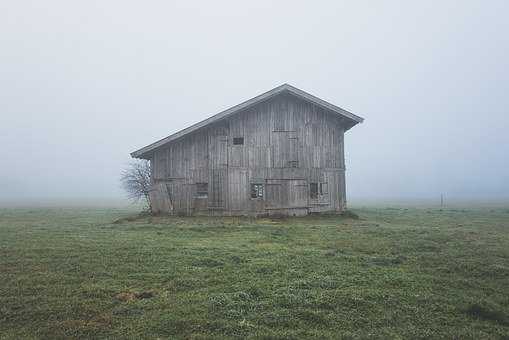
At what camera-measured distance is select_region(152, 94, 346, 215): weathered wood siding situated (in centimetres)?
2531

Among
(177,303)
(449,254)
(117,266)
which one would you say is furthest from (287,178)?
(177,303)

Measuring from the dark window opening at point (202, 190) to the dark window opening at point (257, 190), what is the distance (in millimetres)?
3158

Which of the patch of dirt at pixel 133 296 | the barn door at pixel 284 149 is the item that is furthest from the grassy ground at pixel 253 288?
the barn door at pixel 284 149

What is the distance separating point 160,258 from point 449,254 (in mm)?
9249

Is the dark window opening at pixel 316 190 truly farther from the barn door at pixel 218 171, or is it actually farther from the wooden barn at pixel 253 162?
the barn door at pixel 218 171

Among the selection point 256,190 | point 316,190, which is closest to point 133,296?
point 256,190

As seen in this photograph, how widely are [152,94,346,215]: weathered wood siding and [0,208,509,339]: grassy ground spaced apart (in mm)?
10586

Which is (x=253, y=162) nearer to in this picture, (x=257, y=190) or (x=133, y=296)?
(x=257, y=190)

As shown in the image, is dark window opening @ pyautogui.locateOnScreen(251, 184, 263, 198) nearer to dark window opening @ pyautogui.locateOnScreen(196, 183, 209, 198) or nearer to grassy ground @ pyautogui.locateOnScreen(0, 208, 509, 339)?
dark window opening @ pyautogui.locateOnScreen(196, 183, 209, 198)

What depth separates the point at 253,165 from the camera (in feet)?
83.8

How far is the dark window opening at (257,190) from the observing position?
83.7 ft

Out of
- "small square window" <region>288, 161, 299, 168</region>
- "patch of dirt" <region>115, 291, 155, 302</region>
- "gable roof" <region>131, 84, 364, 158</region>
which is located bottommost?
"patch of dirt" <region>115, 291, 155, 302</region>

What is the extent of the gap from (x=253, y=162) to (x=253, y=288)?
57.1 ft

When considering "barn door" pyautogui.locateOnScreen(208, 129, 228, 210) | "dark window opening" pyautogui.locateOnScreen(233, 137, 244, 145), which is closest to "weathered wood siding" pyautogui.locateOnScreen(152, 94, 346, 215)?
"barn door" pyautogui.locateOnScreen(208, 129, 228, 210)
